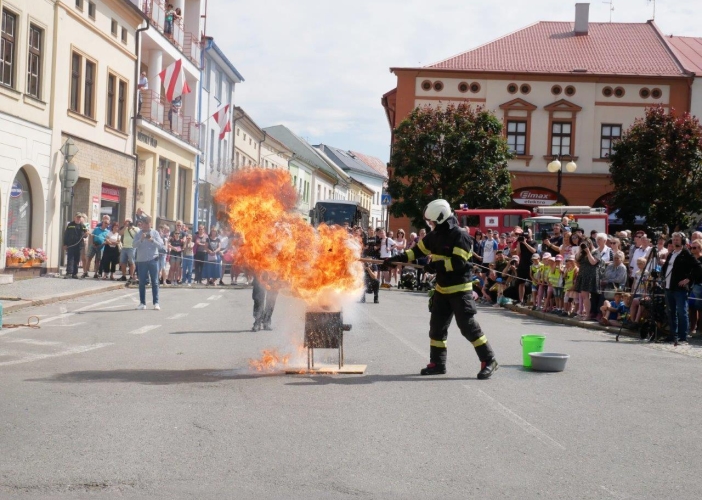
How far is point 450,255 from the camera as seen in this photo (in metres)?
10.4

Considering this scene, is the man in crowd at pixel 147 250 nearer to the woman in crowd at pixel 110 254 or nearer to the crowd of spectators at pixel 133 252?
the crowd of spectators at pixel 133 252

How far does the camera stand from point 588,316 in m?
19.3

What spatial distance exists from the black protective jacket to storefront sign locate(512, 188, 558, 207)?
45388mm

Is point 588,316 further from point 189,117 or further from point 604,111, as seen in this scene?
point 604,111

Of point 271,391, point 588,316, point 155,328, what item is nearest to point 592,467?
point 271,391

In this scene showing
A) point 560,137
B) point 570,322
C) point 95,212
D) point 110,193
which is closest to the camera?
point 570,322

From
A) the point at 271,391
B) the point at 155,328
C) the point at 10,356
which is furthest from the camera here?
the point at 155,328

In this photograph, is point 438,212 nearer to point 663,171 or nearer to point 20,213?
point 20,213

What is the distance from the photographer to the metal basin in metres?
11.1

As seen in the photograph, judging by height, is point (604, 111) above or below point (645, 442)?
above

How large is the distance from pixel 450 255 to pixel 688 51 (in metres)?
55.6

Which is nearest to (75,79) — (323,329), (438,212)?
(323,329)

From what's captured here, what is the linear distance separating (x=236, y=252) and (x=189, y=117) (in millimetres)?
35339

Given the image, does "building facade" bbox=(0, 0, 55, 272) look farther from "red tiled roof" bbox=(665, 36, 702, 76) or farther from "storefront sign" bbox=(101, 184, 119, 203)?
"red tiled roof" bbox=(665, 36, 702, 76)
